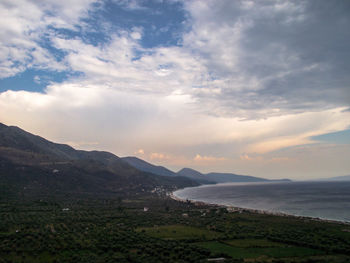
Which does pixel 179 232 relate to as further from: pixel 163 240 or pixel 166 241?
pixel 166 241

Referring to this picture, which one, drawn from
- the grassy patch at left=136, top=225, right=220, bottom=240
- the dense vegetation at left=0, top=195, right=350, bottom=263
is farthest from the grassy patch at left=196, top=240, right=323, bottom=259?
the grassy patch at left=136, top=225, right=220, bottom=240

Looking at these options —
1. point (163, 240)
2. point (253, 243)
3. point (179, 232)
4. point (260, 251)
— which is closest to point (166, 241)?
point (163, 240)

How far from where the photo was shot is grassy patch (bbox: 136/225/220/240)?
66688mm

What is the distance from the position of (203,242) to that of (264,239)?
14.6 metres

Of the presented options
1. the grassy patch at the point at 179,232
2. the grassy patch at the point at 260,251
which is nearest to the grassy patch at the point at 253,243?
the grassy patch at the point at 260,251

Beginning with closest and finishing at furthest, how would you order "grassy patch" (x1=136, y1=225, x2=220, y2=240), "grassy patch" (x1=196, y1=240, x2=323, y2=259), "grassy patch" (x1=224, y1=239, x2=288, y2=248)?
"grassy patch" (x1=196, y1=240, x2=323, y2=259) < "grassy patch" (x1=224, y1=239, x2=288, y2=248) < "grassy patch" (x1=136, y1=225, x2=220, y2=240)

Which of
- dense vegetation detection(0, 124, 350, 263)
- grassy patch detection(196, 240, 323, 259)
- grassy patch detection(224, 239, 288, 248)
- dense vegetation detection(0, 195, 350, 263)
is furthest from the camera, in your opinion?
grassy patch detection(224, 239, 288, 248)

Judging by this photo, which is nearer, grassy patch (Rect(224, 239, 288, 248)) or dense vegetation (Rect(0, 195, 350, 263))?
dense vegetation (Rect(0, 195, 350, 263))

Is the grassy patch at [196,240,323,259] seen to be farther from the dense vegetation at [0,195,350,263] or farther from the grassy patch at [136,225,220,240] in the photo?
the grassy patch at [136,225,220,240]

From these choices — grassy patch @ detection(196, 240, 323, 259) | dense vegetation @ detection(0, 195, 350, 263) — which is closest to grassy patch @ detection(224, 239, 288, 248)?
dense vegetation @ detection(0, 195, 350, 263)

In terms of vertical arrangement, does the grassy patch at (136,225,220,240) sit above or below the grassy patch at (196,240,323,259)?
below

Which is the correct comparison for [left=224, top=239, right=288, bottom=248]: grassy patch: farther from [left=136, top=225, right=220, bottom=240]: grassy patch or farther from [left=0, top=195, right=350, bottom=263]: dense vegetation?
[left=136, top=225, right=220, bottom=240]: grassy patch

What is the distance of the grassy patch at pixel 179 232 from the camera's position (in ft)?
219

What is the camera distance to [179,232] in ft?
237
